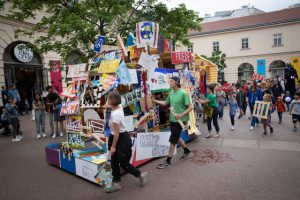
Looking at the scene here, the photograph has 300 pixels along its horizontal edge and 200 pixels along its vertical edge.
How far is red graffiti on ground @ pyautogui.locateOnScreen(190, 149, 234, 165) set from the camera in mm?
5391

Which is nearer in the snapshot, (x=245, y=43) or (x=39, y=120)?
(x=39, y=120)

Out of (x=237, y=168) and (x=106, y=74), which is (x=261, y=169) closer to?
(x=237, y=168)

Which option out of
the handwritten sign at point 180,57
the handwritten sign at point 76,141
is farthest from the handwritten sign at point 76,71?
the handwritten sign at point 180,57

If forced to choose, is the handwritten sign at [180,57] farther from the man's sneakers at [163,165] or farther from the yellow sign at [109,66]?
the man's sneakers at [163,165]

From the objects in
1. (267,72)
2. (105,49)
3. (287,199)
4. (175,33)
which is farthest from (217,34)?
(287,199)

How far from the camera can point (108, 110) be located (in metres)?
4.79

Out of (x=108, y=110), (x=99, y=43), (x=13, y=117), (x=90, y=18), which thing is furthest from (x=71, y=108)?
(x=90, y=18)

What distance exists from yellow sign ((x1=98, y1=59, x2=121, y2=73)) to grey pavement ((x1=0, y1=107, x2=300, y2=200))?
2.22 meters

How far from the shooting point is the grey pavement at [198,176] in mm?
3913

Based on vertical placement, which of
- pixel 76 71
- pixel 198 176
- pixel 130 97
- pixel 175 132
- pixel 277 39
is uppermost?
pixel 277 39

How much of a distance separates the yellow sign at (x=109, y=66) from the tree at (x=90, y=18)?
3.64 meters

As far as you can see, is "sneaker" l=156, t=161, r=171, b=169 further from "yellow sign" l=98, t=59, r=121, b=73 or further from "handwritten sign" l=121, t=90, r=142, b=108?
"yellow sign" l=98, t=59, r=121, b=73

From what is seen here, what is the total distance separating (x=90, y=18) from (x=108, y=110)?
21.0 ft

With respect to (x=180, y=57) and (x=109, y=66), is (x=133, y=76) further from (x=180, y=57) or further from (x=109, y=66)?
(x=180, y=57)
